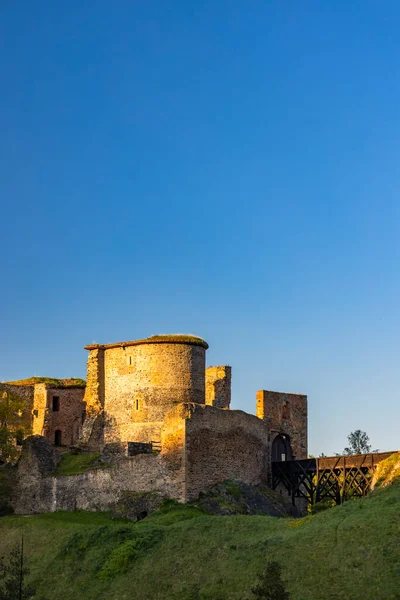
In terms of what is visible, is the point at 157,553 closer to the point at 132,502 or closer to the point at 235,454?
the point at 132,502

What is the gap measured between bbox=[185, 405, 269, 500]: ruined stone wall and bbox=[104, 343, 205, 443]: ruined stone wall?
190 inches

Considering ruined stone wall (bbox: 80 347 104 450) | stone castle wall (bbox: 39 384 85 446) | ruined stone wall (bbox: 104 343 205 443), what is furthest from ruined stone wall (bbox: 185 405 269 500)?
stone castle wall (bbox: 39 384 85 446)

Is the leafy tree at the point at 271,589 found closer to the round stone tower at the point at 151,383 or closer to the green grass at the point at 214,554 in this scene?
the green grass at the point at 214,554

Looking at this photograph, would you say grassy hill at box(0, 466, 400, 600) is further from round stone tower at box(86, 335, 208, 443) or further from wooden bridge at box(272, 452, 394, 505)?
round stone tower at box(86, 335, 208, 443)

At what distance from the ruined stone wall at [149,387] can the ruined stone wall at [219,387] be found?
2.69m

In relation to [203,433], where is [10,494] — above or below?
below

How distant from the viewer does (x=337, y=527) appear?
30.8 meters

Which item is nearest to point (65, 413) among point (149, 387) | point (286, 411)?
point (149, 387)

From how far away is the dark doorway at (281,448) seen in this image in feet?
180

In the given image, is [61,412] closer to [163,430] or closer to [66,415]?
[66,415]

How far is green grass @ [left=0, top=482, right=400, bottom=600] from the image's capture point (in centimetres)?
2791

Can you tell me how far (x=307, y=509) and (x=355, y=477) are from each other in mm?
7192

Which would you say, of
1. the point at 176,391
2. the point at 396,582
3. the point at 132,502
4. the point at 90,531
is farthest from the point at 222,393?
the point at 396,582

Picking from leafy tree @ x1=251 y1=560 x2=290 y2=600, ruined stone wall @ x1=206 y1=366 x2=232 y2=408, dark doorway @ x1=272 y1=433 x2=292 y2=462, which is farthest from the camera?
ruined stone wall @ x1=206 y1=366 x2=232 y2=408
